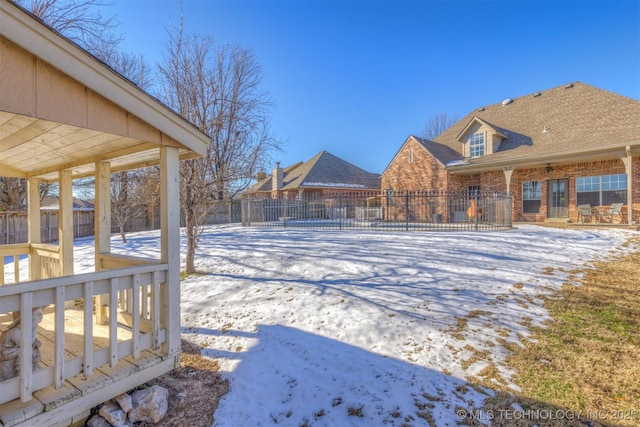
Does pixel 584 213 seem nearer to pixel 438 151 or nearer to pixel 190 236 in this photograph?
pixel 438 151

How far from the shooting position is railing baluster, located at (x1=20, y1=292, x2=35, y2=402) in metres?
2.08

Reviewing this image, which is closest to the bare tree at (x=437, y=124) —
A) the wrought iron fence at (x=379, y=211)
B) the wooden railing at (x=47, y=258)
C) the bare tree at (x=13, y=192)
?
the wrought iron fence at (x=379, y=211)

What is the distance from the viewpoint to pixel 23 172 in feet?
15.1

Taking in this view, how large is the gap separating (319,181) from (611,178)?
18589mm

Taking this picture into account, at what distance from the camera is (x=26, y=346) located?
2.11 meters

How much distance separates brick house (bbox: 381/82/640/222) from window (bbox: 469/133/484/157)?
53 mm

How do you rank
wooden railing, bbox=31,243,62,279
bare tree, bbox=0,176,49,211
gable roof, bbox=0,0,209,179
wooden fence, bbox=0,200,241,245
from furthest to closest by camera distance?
bare tree, bbox=0,176,49,211, wooden fence, bbox=0,200,241,245, wooden railing, bbox=31,243,62,279, gable roof, bbox=0,0,209,179

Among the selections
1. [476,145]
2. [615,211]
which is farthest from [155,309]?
[476,145]

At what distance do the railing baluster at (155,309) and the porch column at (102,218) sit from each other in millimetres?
1466

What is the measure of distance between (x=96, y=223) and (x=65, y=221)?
726 mm

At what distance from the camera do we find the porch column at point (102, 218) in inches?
145

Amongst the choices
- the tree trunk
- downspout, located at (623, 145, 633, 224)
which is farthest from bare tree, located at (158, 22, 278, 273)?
downspout, located at (623, 145, 633, 224)

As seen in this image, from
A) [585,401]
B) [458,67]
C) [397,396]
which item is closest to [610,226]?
[458,67]

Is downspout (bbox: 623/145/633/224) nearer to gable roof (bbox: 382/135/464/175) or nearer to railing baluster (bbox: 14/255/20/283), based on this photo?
gable roof (bbox: 382/135/464/175)
